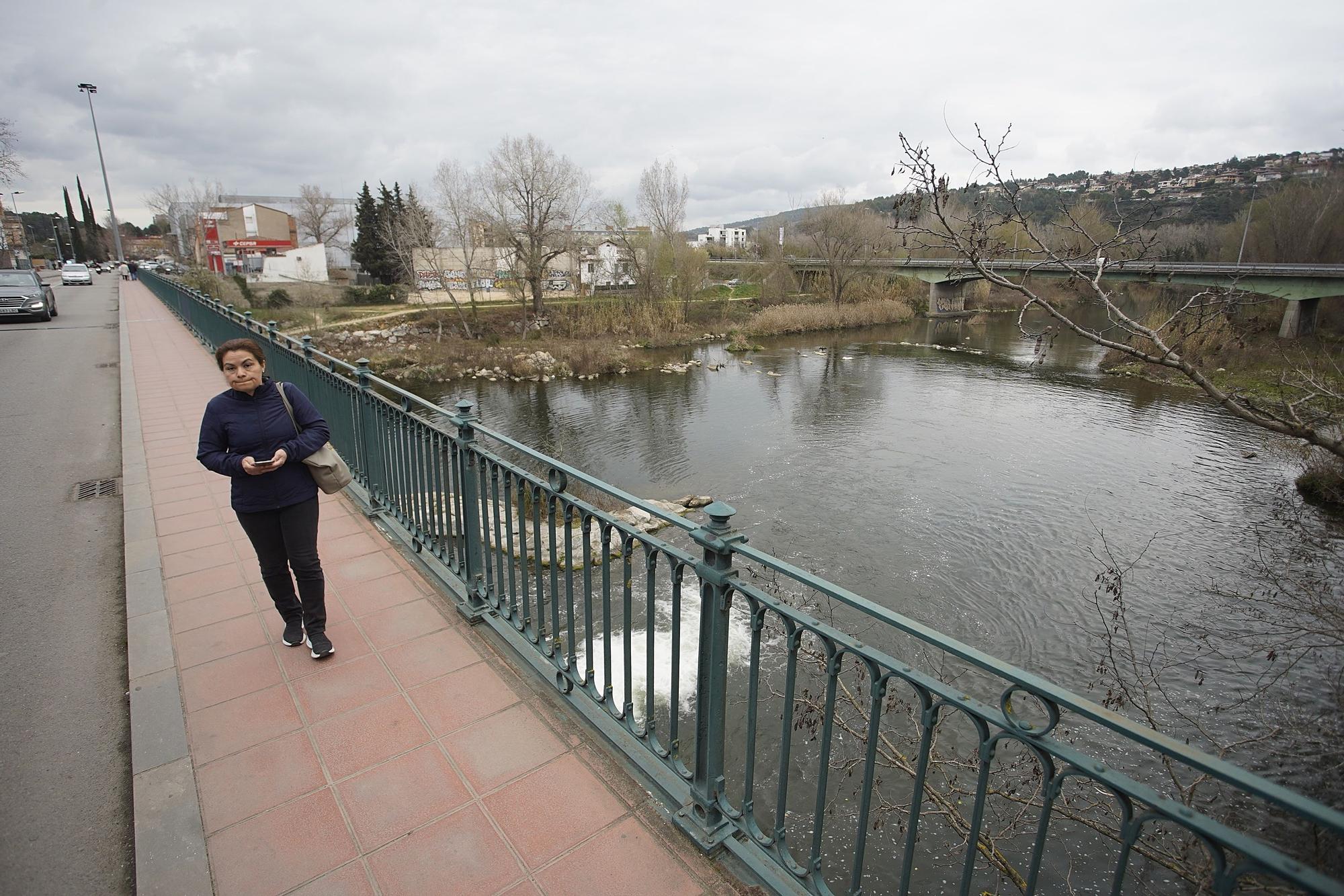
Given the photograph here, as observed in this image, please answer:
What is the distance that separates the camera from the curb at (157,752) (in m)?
2.29

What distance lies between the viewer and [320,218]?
66.6 meters

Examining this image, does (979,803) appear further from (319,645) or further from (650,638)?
(319,645)

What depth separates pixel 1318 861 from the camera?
4.62 metres

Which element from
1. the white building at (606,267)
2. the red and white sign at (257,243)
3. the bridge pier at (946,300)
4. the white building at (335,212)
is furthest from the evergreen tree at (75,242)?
the bridge pier at (946,300)

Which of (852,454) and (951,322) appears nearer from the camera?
(852,454)

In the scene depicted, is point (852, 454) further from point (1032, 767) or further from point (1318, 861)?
point (1318, 861)

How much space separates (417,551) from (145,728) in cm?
179

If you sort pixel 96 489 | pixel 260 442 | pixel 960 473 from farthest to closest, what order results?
pixel 960 473
pixel 96 489
pixel 260 442

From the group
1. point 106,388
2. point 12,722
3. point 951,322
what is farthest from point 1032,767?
point 951,322

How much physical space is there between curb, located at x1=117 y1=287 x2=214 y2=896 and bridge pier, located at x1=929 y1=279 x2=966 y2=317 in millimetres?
44860

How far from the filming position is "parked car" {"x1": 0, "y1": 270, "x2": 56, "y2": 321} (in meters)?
18.2

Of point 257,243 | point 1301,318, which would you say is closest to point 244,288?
point 257,243

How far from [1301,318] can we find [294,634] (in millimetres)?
35973

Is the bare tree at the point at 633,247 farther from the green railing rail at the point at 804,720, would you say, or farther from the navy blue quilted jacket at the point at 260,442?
the navy blue quilted jacket at the point at 260,442
